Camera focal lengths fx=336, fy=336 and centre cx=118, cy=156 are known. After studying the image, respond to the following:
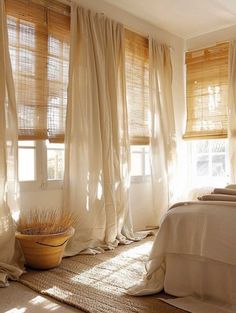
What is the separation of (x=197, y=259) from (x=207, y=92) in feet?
9.74

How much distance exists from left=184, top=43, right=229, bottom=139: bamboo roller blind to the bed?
2352mm

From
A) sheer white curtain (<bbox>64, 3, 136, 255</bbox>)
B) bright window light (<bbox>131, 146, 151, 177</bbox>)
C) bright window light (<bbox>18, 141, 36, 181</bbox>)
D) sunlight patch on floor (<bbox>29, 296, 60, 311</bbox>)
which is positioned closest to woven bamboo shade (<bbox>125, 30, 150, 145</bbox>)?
bright window light (<bbox>131, 146, 151, 177</bbox>)

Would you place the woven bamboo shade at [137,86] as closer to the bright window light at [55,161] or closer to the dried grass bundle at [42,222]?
the bright window light at [55,161]

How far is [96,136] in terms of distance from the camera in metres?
3.42

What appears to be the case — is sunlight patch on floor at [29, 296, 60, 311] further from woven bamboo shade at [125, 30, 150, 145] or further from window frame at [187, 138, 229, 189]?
window frame at [187, 138, 229, 189]

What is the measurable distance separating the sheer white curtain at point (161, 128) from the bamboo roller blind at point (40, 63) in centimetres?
135

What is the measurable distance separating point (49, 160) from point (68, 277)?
1.15 metres

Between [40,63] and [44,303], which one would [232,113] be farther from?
[44,303]

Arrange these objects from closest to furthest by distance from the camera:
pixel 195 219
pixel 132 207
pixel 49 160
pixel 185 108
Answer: pixel 195 219 → pixel 49 160 → pixel 132 207 → pixel 185 108

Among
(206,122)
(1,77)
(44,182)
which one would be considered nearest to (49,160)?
(44,182)

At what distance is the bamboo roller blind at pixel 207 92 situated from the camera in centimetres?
443

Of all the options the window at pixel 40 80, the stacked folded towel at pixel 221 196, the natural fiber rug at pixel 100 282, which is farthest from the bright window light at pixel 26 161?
the stacked folded towel at pixel 221 196

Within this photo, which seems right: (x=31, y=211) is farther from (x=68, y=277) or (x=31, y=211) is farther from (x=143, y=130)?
(x=143, y=130)

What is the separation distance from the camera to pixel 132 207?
4.14 metres
